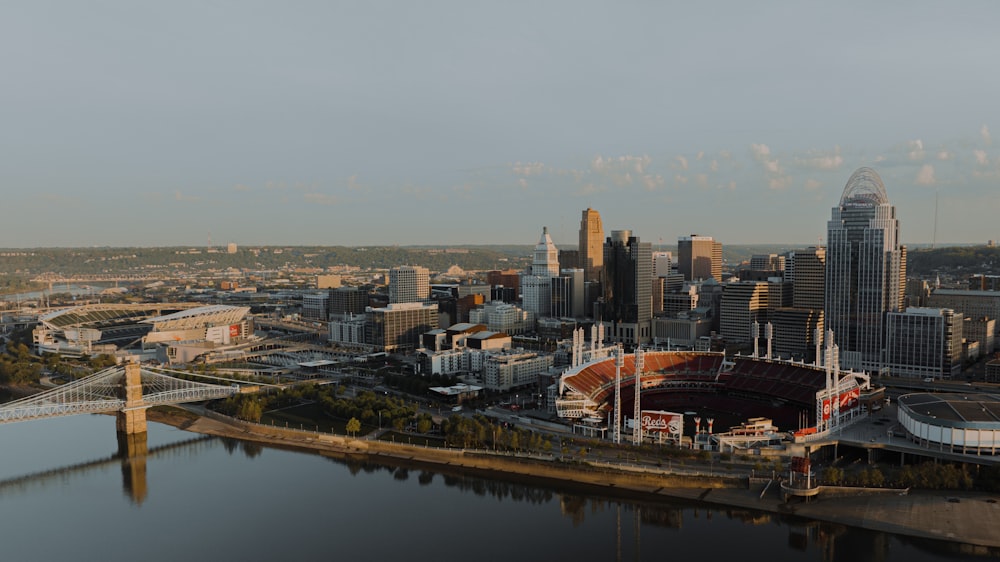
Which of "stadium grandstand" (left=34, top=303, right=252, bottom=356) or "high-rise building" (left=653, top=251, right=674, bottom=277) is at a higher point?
"high-rise building" (left=653, top=251, right=674, bottom=277)

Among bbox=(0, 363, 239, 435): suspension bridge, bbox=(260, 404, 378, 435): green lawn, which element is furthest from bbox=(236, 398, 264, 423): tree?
bbox=(0, 363, 239, 435): suspension bridge

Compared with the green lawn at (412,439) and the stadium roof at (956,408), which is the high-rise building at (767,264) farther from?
the green lawn at (412,439)

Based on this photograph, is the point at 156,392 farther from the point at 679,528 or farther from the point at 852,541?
the point at 852,541

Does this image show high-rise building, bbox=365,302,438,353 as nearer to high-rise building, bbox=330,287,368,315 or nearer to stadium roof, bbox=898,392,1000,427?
high-rise building, bbox=330,287,368,315

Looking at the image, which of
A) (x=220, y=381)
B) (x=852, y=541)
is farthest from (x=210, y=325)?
(x=852, y=541)

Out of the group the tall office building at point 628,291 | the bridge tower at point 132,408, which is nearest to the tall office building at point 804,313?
the tall office building at point 628,291

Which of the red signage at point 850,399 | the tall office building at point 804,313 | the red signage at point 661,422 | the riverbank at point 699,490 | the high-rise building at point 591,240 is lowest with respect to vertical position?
the riverbank at point 699,490
